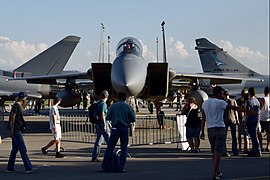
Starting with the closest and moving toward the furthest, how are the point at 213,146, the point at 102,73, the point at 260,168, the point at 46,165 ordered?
the point at 213,146, the point at 260,168, the point at 46,165, the point at 102,73

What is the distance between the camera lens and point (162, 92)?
1838 centimetres

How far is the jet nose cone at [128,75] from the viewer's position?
15.4 m

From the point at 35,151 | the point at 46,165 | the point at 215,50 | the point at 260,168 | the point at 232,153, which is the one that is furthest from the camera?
the point at 215,50

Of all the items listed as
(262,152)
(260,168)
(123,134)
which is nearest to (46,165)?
(123,134)

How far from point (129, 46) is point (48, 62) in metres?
25.1

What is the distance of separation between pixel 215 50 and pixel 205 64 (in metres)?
1.67

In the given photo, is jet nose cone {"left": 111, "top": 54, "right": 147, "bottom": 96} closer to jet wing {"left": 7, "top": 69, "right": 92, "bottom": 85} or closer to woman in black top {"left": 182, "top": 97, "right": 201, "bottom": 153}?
jet wing {"left": 7, "top": 69, "right": 92, "bottom": 85}

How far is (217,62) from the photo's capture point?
43.7m

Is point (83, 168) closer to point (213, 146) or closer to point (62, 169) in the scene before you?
point (62, 169)

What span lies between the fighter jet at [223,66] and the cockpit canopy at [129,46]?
21.8m

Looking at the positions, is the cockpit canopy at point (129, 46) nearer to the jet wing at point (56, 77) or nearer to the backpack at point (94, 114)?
the jet wing at point (56, 77)

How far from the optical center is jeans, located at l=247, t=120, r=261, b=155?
11102mm

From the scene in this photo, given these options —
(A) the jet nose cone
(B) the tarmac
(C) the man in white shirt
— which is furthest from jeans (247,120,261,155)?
(A) the jet nose cone

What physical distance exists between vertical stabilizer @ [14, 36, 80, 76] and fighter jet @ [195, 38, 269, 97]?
42.6 ft
